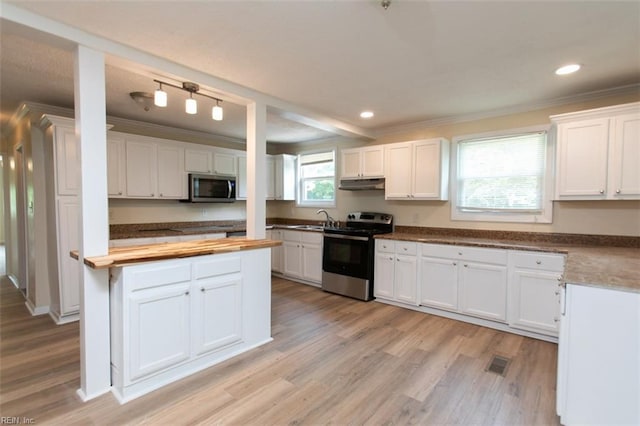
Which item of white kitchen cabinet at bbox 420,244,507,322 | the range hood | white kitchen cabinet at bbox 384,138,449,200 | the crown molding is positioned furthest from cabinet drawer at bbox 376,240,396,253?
the crown molding

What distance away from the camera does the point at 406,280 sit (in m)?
3.90

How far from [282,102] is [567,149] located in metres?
2.89

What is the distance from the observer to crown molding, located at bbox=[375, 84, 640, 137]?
3.00 metres

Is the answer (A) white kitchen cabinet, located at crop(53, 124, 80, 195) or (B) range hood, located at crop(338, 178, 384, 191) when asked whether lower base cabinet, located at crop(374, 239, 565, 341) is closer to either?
(B) range hood, located at crop(338, 178, 384, 191)

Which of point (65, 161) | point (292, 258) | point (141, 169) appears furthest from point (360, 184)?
point (65, 161)

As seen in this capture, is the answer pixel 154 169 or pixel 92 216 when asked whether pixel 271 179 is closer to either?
pixel 154 169

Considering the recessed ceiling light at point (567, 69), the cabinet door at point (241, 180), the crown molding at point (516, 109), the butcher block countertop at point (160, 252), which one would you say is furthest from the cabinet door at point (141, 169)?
the recessed ceiling light at point (567, 69)

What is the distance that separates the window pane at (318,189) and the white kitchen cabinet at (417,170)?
1.33 m

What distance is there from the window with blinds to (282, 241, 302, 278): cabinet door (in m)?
0.94

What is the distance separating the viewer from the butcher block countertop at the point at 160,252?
2.00m

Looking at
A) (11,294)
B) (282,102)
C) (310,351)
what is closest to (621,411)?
(310,351)

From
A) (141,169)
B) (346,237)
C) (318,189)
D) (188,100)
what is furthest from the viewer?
(318,189)

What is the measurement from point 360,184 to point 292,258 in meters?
1.69

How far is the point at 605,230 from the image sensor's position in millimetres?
3119
